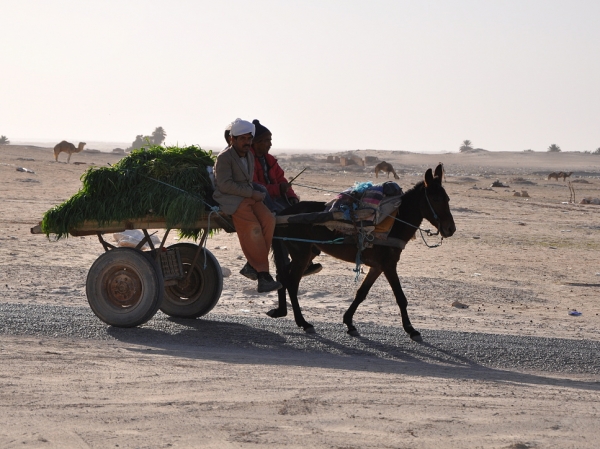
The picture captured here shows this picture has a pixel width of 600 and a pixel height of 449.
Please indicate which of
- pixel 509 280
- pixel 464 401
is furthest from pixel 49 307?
pixel 509 280

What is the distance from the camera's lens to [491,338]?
10336 millimetres

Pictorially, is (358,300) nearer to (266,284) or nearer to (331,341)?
(331,341)

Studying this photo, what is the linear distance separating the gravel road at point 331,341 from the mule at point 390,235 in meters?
0.35

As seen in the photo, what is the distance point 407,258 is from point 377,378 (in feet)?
36.5

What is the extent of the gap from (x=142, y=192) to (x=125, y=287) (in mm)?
1108

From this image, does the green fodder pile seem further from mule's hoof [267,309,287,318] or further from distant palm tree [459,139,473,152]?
distant palm tree [459,139,473,152]

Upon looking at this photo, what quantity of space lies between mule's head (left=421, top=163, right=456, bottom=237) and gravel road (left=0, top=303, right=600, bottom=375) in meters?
1.25

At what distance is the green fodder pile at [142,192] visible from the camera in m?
10.2

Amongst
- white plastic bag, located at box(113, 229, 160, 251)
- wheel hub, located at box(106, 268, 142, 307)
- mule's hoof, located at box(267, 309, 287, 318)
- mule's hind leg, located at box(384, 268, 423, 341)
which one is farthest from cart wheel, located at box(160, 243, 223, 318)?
white plastic bag, located at box(113, 229, 160, 251)

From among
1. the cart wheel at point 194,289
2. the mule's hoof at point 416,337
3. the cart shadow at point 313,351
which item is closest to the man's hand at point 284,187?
the cart wheel at point 194,289

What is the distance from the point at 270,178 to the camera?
11.1 metres

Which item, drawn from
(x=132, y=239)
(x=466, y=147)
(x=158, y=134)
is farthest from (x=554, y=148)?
→ (x=132, y=239)

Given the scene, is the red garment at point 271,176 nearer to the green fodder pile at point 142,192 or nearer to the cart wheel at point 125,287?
the green fodder pile at point 142,192

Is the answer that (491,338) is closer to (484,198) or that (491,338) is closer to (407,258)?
(407,258)
